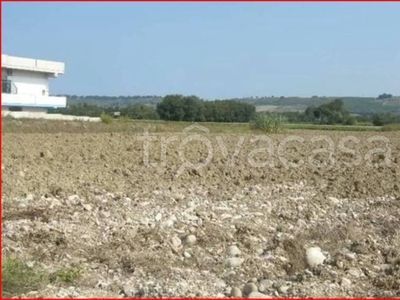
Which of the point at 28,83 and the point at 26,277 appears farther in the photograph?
the point at 28,83

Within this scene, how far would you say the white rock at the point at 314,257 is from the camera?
5.17m

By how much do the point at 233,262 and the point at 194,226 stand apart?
1.08 m

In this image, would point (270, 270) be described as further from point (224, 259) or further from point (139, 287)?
point (139, 287)

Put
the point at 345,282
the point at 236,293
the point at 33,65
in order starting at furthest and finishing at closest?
the point at 33,65 → the point at 345,282 → the point at 236,293

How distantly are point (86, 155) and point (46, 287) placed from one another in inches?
204

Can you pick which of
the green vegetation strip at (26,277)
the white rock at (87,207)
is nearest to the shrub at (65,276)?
the green vegetation strip at (26,277)

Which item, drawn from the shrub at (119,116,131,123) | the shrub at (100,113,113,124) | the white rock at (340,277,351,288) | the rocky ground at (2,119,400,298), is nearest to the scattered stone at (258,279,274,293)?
the rocky ground at (2,119,400,298)

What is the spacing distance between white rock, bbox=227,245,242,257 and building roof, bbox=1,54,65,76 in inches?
1282

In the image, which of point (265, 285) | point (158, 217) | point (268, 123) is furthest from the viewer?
point (268, 123)

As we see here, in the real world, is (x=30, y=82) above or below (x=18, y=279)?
Result: above

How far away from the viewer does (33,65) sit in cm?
3878

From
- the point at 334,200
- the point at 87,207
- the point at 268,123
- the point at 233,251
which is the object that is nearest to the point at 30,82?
the point at 268,123

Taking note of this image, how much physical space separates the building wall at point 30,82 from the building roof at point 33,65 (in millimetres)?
461

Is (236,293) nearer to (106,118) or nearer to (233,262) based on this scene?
(233,262)
